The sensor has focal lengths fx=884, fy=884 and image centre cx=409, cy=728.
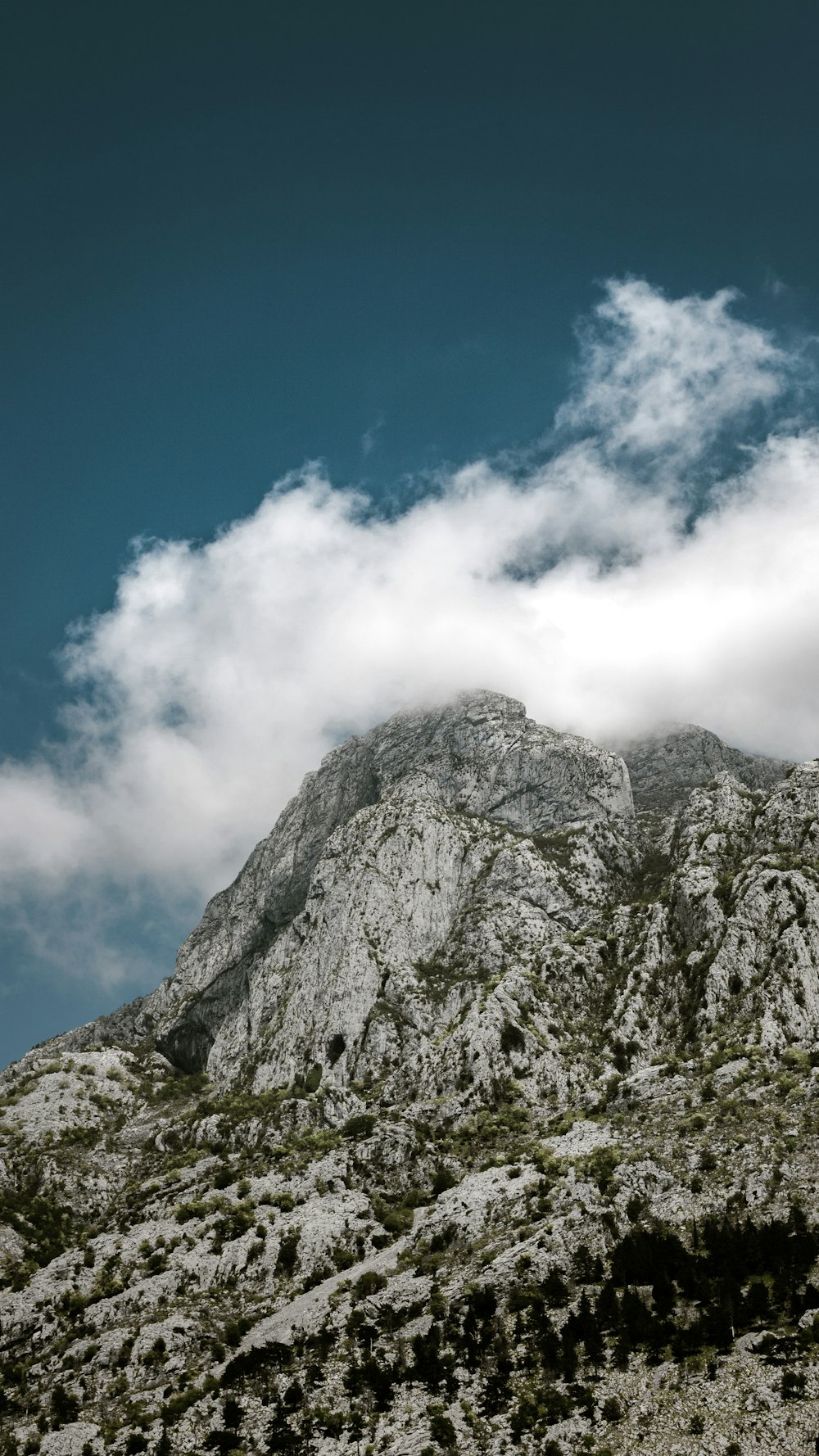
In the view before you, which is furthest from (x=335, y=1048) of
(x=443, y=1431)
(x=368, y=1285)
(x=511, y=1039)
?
(x=443, y=1431)

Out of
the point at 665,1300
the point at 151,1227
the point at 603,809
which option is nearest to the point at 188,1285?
the point at 151,1227

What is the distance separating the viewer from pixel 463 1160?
361ft

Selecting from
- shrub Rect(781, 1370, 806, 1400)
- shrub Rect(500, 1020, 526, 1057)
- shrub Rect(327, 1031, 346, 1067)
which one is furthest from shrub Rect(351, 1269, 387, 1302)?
shrub Rect(327, 1031, 346, 1067)

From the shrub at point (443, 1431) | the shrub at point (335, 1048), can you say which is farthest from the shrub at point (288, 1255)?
the shrub at point (335, 1048)

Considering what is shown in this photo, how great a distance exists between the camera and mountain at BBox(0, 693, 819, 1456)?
211ft

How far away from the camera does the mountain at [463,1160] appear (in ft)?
211

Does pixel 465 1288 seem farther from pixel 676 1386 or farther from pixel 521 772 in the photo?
pixel 521 772

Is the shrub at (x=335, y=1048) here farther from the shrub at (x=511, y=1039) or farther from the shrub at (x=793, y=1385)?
the shrub at (x=793, y=1385)

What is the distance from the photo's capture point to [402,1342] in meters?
73.2

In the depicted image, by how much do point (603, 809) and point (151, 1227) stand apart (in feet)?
383

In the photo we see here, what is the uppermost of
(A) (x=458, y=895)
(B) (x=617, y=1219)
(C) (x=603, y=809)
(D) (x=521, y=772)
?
(D) (x=521, y=772)

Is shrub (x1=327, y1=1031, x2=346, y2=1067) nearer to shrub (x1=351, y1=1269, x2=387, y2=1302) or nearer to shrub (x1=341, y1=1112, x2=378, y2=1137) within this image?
shrub (x1=341, y1=1112, x2=378, y2=1137)

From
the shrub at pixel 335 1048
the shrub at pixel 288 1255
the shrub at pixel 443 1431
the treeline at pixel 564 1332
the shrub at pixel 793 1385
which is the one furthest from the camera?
the shrub at pixel 335 1048

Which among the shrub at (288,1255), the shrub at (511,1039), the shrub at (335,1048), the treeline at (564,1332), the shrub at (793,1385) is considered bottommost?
the shrub at (793,1385)
